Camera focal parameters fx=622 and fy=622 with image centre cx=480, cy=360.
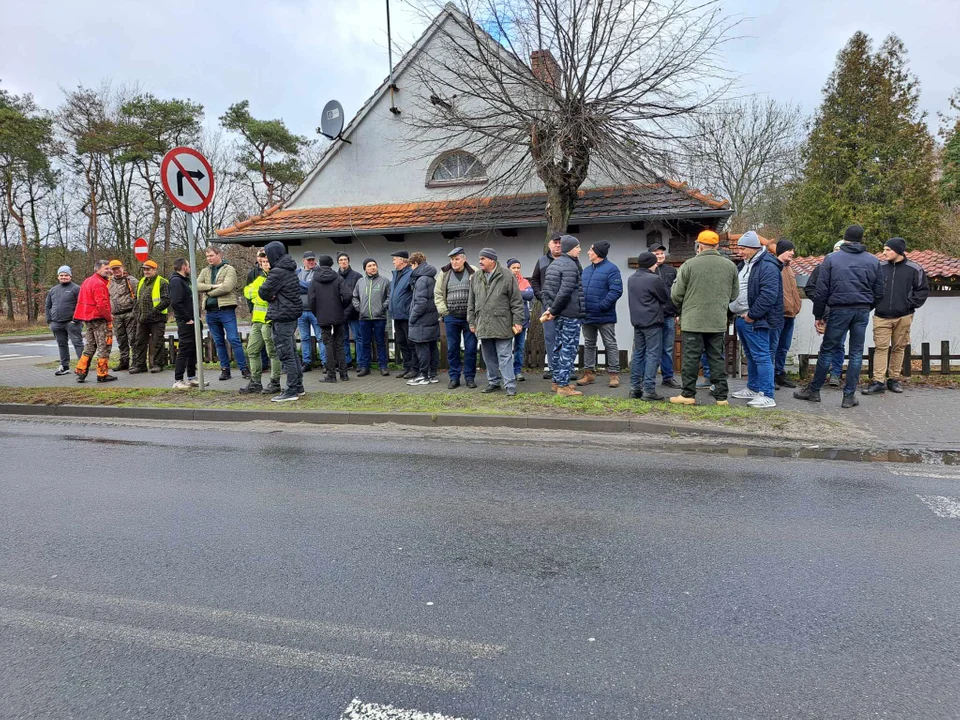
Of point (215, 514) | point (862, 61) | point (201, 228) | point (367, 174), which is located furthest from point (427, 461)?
point (201, 228)

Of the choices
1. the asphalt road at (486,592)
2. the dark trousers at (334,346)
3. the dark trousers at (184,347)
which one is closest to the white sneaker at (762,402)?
the asphalt road at (486,592)

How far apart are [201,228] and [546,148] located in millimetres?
43526

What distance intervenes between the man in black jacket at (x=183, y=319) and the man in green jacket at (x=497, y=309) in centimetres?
495

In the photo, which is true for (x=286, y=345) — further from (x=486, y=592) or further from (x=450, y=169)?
(x=450, y=169)

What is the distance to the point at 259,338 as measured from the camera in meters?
9.44

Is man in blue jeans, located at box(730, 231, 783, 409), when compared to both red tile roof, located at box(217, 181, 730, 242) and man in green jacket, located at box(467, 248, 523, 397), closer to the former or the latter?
man in green jacket, located at box(467, 248, 523, 397)

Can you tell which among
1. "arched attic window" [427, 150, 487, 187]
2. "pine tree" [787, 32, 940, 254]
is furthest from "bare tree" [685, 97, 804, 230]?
"arched attic window" [427, 150, 487, 187]

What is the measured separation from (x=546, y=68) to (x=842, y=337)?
6283 mm

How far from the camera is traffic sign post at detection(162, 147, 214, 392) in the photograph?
8.72 metres

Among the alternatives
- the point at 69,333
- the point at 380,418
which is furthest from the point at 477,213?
the point at 69,333

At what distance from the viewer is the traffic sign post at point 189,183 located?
8719mm

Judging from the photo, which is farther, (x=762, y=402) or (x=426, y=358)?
(x=426, y=358)

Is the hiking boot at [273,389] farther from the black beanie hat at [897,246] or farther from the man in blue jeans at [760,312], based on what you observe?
the black beanie hat at [897,246]

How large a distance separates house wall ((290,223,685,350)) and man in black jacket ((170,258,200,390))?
4352 mm
